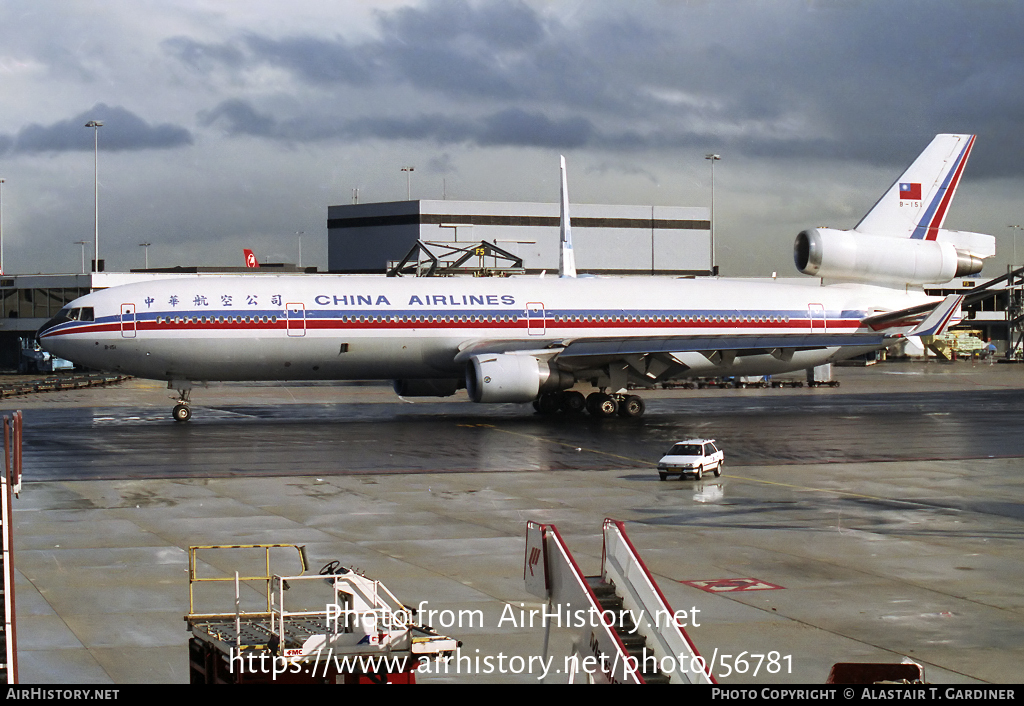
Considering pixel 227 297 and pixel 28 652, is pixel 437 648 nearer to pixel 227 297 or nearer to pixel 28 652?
pixel 28 652

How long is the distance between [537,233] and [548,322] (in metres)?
96.6

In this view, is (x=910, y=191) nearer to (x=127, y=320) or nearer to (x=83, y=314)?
(x=127, y=320)

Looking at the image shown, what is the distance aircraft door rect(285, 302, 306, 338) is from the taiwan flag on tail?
25.8 m

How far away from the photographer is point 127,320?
39344mm

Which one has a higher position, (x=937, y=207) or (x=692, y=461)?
(x=937, y=207)

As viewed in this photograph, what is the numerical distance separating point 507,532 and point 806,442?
17449mm

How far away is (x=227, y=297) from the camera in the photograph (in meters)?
40.2

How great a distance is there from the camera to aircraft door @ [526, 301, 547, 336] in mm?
43344

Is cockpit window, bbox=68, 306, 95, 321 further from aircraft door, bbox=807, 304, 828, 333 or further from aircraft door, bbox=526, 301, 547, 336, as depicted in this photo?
aircraft door, bbox=807, 304, 828, 333

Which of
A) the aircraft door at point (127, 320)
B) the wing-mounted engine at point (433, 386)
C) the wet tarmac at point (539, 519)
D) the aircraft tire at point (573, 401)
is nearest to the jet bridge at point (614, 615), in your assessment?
the wet tarmac at point (539, 519)

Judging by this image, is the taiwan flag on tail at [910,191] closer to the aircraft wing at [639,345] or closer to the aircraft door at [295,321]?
the aircraft wing at [639,345]

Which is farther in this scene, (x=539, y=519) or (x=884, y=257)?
(x=884, y=257)

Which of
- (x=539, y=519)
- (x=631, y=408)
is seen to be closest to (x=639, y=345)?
(x=631, y=408)

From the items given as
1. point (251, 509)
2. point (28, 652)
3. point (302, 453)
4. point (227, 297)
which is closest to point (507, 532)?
point (251, 509)
